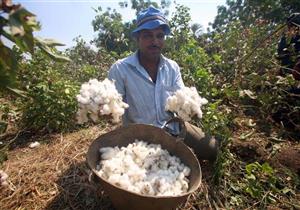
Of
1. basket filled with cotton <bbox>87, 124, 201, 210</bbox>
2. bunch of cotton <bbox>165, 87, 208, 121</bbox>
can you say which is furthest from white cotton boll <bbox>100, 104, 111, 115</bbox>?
bunch of cotton <bbox>165, 87, 208, 121</bbox>

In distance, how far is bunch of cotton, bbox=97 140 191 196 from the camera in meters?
1.97

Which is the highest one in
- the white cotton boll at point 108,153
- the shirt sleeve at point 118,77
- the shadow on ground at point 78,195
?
the shirt sleeve at point 118,77

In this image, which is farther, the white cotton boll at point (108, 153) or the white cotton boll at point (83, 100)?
the white cotton boll at point (108, 153)

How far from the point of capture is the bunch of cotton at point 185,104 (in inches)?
94.7

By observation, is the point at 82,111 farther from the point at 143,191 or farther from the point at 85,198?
the point at 85,198

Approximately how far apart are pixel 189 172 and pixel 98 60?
15.3 feet

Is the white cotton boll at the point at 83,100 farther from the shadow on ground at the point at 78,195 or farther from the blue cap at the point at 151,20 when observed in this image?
the blue cap at the point at 151,20

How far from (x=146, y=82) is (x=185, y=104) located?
63 cm

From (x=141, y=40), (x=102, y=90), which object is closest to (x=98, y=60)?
(x=141, y=40)

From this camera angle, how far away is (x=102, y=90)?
81.9 inches

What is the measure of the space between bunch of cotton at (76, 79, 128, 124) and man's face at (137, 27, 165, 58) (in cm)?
87

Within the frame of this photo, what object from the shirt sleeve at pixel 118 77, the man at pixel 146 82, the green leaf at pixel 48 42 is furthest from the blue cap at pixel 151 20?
the green leaf at pixel 48 42

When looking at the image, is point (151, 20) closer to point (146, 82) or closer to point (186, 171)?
point (146, 82)

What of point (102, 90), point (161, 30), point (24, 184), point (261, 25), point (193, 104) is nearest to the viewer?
point (102, 90)
